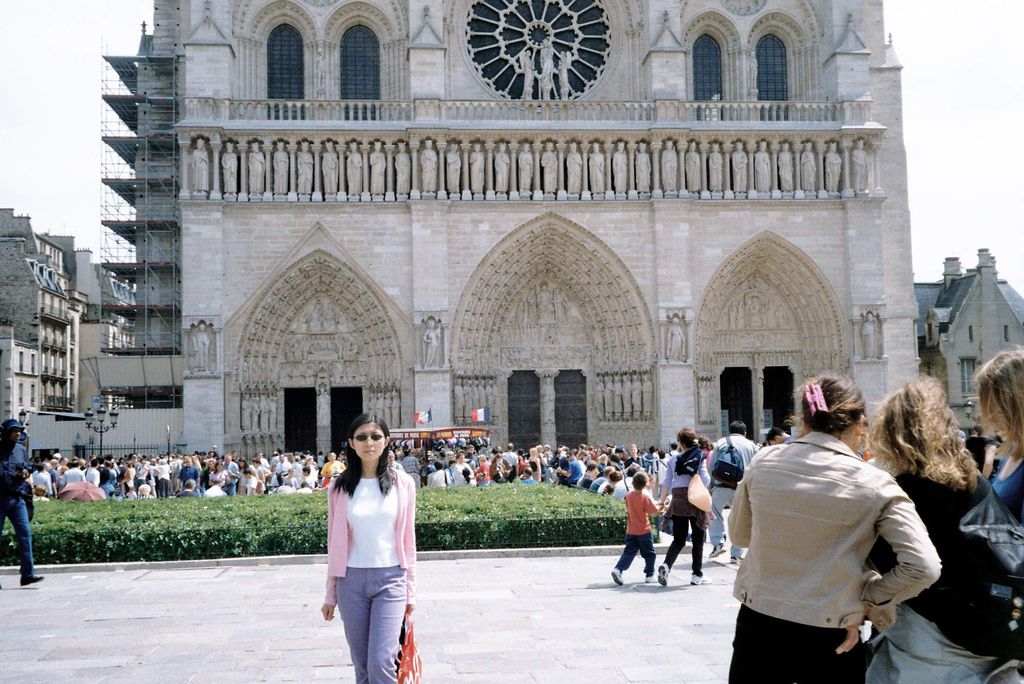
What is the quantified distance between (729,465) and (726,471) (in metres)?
0.07

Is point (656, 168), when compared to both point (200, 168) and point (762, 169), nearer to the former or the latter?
point (762, 169)

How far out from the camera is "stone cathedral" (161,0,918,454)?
1036 inches

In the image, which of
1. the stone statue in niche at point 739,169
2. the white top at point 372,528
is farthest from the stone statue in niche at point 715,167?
the white top at point 372,528

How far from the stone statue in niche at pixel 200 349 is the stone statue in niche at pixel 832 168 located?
1652cm

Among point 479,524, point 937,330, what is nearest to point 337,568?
point 479,524

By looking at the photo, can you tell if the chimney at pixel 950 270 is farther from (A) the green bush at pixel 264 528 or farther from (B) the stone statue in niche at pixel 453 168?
(A) the green bush at pixel 264 528

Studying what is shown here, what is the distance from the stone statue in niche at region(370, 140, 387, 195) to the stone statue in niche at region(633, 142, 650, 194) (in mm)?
6588

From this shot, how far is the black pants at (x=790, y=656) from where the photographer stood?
365cm

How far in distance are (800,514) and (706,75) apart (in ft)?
90.7

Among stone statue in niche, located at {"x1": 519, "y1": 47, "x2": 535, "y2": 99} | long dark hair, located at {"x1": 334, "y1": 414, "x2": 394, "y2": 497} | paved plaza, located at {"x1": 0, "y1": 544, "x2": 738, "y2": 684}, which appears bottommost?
paved plaza, located at {"x1": 0, "y1": 544, "x2": 738, "y2": 684}

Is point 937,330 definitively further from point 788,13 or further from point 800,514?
point 800,514

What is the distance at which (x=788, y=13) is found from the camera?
2920cm

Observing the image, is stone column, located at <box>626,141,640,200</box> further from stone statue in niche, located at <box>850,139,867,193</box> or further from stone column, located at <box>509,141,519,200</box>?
stone statue in niche, located at <box>850,139,867,193</box>

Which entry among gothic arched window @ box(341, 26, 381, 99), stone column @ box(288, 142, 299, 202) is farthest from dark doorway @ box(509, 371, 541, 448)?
gothic arched window @ box(341, 26, 381, 99)
